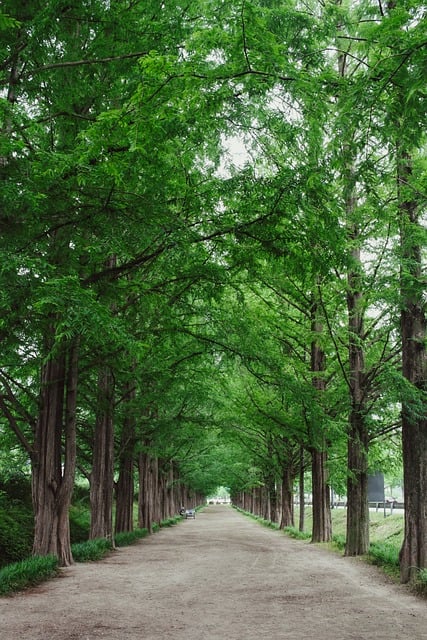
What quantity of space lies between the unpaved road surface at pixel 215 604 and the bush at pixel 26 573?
10.3 inches

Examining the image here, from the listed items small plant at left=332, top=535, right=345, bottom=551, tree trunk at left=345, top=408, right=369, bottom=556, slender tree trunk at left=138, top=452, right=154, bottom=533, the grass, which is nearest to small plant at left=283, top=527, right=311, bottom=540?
the grass

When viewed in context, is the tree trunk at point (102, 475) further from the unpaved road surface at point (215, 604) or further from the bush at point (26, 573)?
the bush at point (26, 573)

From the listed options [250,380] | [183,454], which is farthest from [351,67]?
[183,454]

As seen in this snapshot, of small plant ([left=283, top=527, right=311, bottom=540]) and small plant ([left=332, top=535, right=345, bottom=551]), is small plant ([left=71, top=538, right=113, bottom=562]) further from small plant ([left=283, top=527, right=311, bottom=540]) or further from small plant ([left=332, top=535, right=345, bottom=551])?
small plant ([left=283, top=527, right=311, bottom=540])

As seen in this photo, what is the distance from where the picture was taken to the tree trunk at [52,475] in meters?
11.6

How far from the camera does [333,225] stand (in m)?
7.91

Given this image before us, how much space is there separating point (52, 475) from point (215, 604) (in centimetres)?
515

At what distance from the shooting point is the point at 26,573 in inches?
372

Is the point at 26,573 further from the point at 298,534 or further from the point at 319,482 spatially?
the point at 298,534

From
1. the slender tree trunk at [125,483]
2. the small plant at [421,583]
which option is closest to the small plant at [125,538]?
the slender tree trunk at [125,483]

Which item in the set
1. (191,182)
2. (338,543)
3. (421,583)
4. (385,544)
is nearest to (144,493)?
(338,543)

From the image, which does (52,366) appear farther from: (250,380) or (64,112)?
(250,380)

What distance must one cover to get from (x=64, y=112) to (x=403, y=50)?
Result: 5.58 meters

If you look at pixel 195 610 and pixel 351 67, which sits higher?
pixel 351 67
